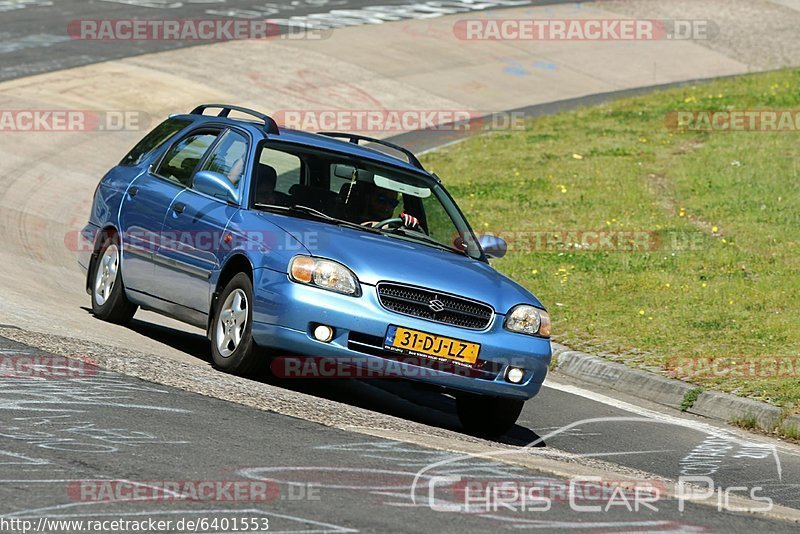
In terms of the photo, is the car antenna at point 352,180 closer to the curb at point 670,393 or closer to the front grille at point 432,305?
the front grille at point 432,305

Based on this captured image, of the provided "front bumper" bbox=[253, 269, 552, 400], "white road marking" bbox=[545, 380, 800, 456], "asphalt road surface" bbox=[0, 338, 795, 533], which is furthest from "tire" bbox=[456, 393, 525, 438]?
"asphalt road surface" bbox=[0, 338, 795, 533]

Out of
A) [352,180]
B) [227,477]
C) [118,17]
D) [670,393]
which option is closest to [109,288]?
[352,180]

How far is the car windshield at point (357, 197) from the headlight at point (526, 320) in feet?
3.09

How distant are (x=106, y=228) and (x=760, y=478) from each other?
17.6 feet

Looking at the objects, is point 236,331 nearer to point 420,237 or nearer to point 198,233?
point 198,233

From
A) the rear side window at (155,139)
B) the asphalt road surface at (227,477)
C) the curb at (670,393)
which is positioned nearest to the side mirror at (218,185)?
the rear side window at (155,139)

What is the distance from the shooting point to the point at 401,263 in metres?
8.84

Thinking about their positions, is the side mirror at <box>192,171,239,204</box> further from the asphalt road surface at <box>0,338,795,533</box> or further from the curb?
the curb

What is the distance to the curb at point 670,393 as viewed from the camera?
1059 centimetres

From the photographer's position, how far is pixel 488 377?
883cm

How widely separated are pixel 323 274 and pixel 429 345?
2.50 ft

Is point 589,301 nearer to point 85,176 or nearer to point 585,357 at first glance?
point 585,357

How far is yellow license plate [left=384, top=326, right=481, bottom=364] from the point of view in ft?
28.2

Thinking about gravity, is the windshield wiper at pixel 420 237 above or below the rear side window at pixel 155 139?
below
